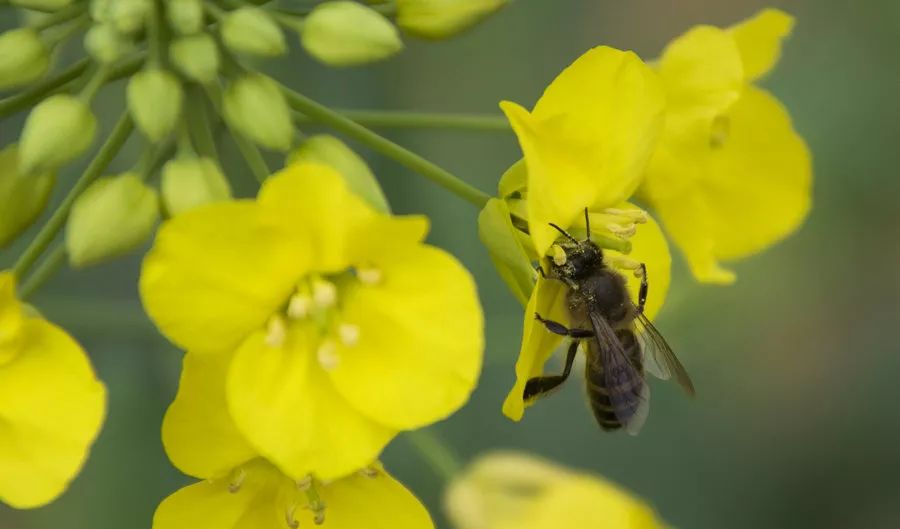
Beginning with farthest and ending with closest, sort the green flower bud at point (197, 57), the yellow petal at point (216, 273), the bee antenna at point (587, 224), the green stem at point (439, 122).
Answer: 1. the green stem at point (439, 122)
2. the bee antenna at point (587, 224)
3. the green flower bud at point (197, 57)
4. the yellow petal at point (216, 273)

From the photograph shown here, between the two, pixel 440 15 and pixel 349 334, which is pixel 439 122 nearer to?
pixel 440 15

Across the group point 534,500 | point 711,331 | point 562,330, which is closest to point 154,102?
point 562,330

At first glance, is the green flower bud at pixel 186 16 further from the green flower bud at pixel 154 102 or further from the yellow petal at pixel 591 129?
the yellow petal at pixel 591 129

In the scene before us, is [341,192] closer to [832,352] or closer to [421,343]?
[421,343]

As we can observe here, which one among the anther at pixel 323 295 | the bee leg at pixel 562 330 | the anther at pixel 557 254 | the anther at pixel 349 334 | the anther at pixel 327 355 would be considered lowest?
the bee leg at pixel 562 330

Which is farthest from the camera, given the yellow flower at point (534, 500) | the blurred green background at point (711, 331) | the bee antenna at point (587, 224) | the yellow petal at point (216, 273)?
the blurred green background at point (711, 331)

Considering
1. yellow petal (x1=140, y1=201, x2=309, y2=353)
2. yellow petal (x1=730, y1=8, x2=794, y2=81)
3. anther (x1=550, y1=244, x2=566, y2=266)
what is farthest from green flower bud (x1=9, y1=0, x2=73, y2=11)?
yellow petal (x1=730, y1=8, x2=794, y2=81)

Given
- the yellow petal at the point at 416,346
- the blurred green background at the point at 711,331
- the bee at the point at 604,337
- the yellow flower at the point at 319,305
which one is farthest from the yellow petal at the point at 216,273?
the blurred green background at the point at 711,331

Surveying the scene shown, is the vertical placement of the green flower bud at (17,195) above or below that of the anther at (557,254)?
above

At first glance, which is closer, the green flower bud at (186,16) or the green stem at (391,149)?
the green flower bud at (186,16)
